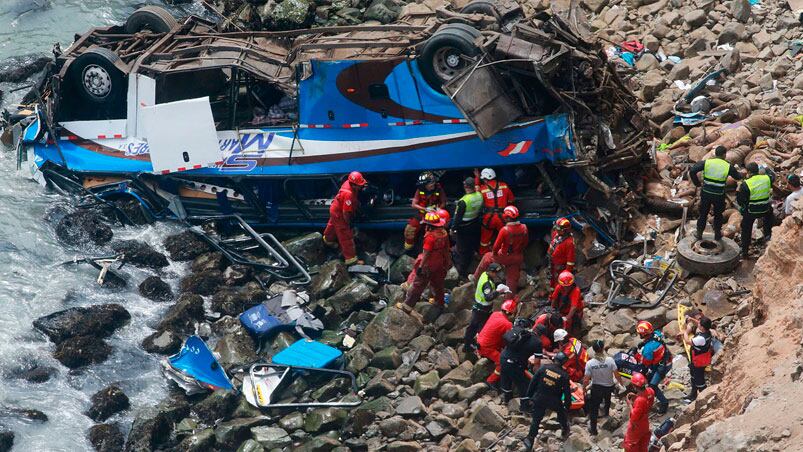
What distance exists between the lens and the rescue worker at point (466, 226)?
42.9 feet

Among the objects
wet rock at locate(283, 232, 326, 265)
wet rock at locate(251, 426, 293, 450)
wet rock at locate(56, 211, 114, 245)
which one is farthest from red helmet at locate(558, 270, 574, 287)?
wet rock at locate(56, 211, 114, 245)

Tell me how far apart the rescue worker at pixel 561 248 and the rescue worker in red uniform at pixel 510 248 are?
32 centimetres

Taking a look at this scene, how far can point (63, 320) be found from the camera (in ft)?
44.3

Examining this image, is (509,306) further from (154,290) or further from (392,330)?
(154,290)

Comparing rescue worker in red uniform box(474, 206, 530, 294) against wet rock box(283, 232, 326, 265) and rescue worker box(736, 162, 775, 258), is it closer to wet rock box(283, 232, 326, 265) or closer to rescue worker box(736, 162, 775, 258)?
rescue worker box(736, 162, 775, 258)

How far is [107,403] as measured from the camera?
40.6ft

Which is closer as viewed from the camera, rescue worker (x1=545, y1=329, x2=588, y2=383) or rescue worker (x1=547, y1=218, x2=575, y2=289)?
rescue worker (x1=545, y1=329, x2=588, y2=383)

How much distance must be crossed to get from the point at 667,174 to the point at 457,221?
290 centimetres

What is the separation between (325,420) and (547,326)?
8.20ft

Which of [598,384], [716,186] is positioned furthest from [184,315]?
[716,186]

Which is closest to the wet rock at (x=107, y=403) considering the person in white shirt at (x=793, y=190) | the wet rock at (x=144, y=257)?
the wet rock at (x=144, y=257)

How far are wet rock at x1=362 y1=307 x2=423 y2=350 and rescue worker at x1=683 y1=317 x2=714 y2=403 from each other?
327 cm

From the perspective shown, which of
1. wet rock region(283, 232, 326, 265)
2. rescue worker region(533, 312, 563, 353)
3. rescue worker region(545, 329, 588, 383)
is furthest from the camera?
wet rock region(283, 232, 326, 265)

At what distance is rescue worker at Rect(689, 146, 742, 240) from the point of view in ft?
40.4
